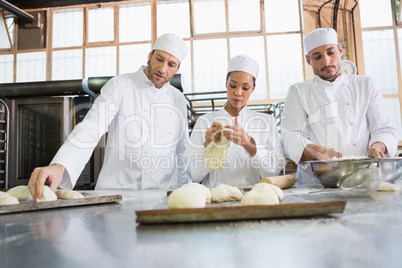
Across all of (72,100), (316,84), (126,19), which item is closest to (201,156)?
(316,84)

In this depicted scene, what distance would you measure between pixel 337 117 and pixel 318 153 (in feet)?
1.52

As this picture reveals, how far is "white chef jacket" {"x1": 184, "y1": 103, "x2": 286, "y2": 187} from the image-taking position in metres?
1.85

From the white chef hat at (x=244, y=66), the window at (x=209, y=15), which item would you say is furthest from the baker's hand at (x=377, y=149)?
the window at (x=209, y=15)

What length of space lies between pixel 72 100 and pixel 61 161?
91.0 inches

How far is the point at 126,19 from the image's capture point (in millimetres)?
6746

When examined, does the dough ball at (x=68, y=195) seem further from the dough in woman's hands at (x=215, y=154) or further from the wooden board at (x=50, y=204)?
the dough in woman's hands at (x=215, y=154)

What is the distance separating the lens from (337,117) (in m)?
1.98

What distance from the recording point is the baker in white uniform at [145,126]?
6.48 ft

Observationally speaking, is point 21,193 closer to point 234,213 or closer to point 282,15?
point 234,213

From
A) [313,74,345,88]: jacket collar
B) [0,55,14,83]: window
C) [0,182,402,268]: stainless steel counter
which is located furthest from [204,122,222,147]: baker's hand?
[0,55,14,83]: window

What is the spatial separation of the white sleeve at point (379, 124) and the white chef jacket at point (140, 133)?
124 cm

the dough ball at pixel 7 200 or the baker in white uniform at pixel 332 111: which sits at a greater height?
the baker in white uniform at pixel 332 111

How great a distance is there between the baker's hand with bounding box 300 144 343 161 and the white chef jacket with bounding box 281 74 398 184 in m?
0.12

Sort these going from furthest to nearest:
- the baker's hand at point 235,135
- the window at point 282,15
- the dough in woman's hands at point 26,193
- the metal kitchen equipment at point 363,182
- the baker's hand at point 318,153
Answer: the window at point 282,15 < the baker's hand at point 235,135 < the baker's hand at point 318,153 < the dough in woman's hands at point 26,193 < the metal kitchen equipment at point 363,182
